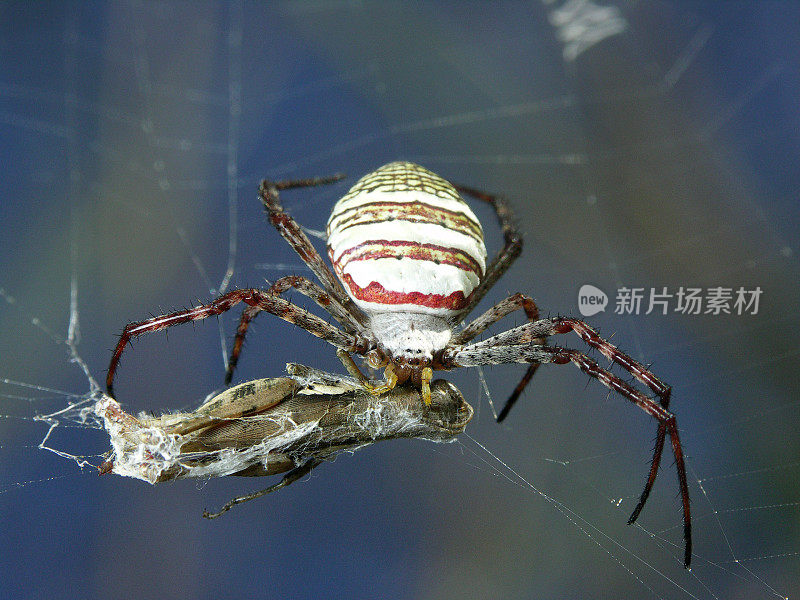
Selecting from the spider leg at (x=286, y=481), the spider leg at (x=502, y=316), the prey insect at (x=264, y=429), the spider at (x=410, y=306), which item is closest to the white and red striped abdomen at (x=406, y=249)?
the spider at (x=410, y=306)

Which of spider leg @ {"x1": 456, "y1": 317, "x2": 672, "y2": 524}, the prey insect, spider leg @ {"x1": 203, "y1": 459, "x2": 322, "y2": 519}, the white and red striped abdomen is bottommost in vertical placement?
spider leg @ {"x1": 203, "y1": 459, "x2": 322, "y2": 519}

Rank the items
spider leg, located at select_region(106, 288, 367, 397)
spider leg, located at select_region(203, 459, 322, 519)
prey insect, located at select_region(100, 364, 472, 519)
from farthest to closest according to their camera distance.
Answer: spider leg, located at select_region(106, 288, 367, 397) < spider leg, located at select_region(203, 459, 322, 519) < prey insect, located at select_region(100, 364, 472, 519)

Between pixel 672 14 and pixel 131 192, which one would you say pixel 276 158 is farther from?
pixel 672 14

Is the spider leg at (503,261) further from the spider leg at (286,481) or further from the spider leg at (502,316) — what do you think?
the spider leg at (286,481)

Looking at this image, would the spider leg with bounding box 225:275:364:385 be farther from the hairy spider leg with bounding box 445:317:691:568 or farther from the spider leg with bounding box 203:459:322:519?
the spider leg with bounding box 203:459:322:519

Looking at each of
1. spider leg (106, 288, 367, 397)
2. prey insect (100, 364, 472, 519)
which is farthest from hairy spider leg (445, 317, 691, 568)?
spider leg (106, 288, 367, 397)

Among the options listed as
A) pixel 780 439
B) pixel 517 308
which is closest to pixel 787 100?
pixel 780 439

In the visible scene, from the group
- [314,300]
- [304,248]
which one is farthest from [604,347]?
[304,248]
